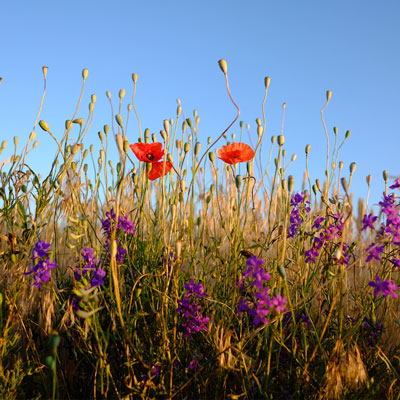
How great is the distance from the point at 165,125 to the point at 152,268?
56 centimetres

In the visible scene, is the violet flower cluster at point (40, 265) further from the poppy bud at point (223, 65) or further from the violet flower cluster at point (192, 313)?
the poppy bud at point (223, 65)

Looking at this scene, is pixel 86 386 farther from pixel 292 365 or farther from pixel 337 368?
pixel 337 368

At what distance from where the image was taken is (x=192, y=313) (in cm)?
148

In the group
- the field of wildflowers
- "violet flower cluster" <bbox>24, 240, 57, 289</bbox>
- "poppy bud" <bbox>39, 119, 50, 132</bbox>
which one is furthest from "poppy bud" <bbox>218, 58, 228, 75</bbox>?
"violet flower cluster" <bbox>24, 240, 57, 289</bbox>

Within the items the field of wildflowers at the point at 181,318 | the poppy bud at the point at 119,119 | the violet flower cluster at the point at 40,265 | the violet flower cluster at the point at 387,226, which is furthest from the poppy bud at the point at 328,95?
the violet flower cluster at the point at 40,265

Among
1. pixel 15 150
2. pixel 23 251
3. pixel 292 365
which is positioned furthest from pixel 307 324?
pixel 15 150

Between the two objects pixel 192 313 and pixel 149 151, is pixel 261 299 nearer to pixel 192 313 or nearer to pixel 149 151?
pixel 192 313

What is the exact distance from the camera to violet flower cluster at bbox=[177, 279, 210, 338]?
4.80 ft

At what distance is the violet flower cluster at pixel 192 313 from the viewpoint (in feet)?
4.80

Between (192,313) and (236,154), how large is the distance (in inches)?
30.0

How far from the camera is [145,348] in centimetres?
156

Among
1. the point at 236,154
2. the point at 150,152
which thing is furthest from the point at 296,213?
the point at 150,152

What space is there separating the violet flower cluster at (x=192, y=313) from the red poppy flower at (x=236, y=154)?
651 millimetres

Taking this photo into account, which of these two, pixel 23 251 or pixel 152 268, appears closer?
pixel 23 251
